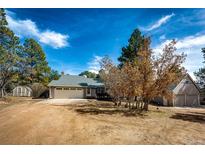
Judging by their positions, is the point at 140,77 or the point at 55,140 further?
the point at 140,77

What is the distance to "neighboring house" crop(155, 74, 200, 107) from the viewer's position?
87.7ft

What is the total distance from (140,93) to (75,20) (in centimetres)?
924

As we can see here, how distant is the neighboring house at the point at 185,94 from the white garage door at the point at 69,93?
1527 cm

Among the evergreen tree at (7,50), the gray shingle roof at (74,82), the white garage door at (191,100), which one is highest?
the evergreen tree at (7,50)

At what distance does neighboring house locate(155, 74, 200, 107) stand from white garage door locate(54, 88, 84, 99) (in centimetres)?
1527

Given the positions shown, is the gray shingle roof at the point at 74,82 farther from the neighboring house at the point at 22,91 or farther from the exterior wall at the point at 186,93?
the neighboring house at the point at 22,91

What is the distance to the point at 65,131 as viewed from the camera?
9.17 meters

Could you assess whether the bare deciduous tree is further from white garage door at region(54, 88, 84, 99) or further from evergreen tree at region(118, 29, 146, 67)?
evergreen tree at region(118, 29, 146, 67)

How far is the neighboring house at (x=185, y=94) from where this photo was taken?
26719 mm

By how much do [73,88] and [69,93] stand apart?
124 centimetres

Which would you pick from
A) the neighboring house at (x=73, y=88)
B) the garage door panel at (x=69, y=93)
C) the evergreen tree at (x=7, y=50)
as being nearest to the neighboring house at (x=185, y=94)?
the neighboring house at (x=73, y=88)

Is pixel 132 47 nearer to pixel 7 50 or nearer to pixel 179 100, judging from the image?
pixel 179 100

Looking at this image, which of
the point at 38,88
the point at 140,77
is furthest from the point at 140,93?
the point at 38,88
